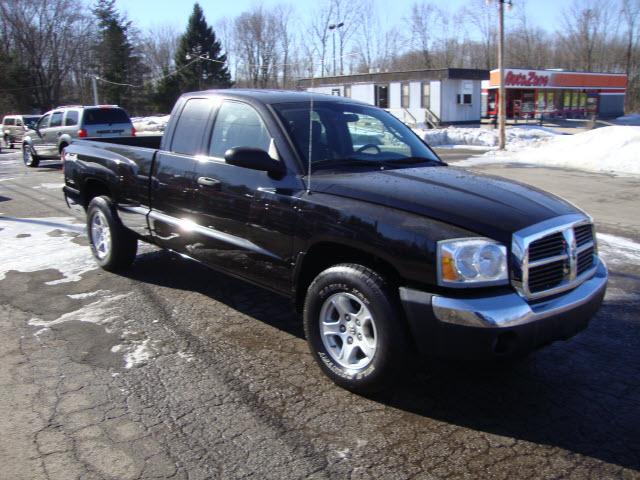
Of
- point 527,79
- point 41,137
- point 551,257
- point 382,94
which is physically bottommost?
point 551,257

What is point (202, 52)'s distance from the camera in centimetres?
5916

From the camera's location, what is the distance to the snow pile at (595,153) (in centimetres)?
1530

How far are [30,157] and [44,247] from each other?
44.9ft

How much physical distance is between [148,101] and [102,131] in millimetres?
48515

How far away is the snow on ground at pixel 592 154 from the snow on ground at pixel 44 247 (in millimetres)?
12552

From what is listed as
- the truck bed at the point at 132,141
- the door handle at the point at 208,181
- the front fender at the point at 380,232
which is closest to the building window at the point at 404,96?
the truck bed at the point at 132,141

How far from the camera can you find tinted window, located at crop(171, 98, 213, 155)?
16.2 feet

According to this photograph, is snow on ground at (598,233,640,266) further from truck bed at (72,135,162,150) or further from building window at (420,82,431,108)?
building window at (420,82,431,108)

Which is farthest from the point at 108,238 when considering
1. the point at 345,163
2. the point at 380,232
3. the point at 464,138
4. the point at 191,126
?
the point at 464,138

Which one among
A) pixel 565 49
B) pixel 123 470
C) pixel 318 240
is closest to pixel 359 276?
pixel 318 240

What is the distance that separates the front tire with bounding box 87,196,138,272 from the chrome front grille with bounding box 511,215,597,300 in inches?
166

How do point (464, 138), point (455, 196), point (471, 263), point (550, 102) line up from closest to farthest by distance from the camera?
point (471, 263) → point (455, 196) → point (464, 138) → point (550, 102)

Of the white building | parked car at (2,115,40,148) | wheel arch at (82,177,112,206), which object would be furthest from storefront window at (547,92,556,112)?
wheel arch at (82,177,112,206)

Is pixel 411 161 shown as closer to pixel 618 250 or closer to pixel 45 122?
pixel 618 250
